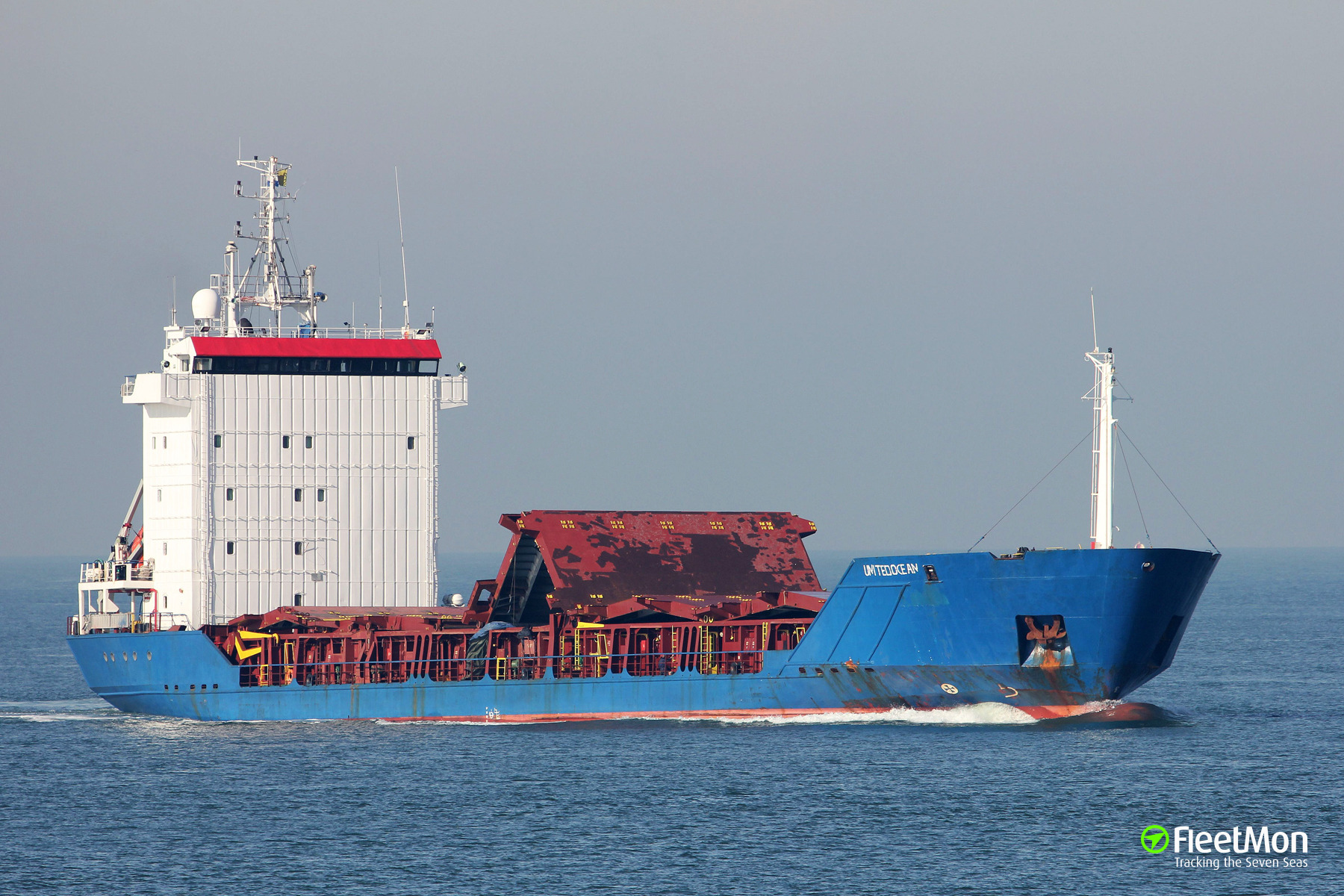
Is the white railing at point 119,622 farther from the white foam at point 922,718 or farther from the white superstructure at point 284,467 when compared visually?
the white foam at point 922,718

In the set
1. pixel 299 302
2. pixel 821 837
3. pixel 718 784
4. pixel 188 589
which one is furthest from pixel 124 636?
pixel 821 837

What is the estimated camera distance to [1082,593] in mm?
33969

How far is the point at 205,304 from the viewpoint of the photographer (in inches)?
1738

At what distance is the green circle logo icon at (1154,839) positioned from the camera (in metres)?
27.0

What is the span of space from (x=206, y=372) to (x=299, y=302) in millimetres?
3420

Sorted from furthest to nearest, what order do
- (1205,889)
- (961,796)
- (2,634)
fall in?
(2,634)
(961,796)
(1205,889)

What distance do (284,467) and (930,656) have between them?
56.9 ft

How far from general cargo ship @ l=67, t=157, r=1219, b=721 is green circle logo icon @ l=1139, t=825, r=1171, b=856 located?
6838mm

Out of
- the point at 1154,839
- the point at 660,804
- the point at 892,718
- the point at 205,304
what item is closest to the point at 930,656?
the point at 892,718

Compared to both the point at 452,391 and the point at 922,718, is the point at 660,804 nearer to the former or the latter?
the point at 922,718

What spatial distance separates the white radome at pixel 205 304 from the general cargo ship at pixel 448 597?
63mm

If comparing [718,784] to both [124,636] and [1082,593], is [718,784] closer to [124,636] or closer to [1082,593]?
[1082,593]

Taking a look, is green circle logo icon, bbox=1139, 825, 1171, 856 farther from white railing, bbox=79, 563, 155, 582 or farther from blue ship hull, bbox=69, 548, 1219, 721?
white railing, bbox=79, 563, 155, 582

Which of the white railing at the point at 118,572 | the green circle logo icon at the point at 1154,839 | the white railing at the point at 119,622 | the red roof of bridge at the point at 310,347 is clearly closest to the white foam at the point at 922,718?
the green circle logo icon at the point at 1154,839
